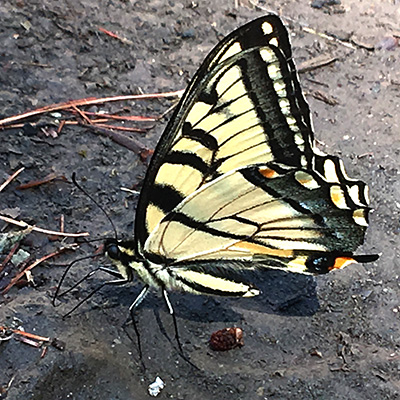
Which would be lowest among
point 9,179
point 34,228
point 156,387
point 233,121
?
point 156,387

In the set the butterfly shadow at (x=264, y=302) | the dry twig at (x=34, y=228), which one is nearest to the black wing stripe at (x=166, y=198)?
the butterfly shadow at (x=264, y=302)

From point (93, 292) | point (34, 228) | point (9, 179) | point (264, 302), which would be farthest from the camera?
point (9, 179)

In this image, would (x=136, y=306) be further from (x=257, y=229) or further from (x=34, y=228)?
(x=34, y=228)

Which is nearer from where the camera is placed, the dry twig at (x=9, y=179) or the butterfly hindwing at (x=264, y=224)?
the butterfly hindwing at (x=264, y=224)

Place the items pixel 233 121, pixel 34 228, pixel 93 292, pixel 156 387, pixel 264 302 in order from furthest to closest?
1. pixel 34 228
2. pixel 264 302
3. pixel 93 292
4. pixel 233 121
5. pixel 156 387

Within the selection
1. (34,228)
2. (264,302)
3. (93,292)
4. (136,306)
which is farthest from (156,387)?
(34,228)

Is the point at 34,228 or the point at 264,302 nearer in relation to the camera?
the point at 264,302

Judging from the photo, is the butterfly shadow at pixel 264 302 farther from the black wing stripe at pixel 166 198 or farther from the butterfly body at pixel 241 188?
the black wing stripe at pixel 166 198

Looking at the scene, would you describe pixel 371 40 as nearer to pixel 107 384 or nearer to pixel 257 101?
pixel 257 101
